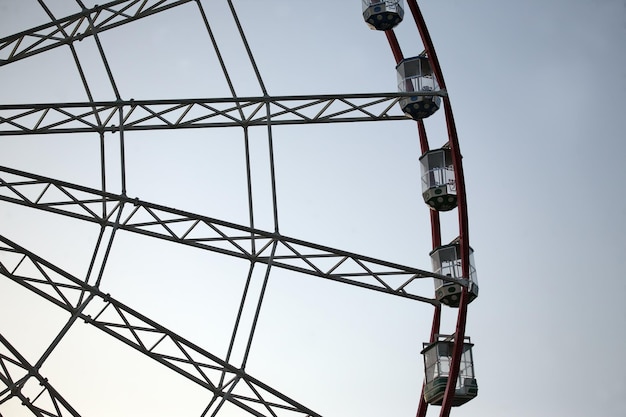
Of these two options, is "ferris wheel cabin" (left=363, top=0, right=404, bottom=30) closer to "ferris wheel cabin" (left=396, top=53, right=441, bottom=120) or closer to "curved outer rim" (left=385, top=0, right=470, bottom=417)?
"curved outer rim" (left=385, top=0, right=470, bottom=417)

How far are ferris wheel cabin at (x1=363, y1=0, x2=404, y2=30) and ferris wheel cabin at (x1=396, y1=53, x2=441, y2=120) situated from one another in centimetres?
104

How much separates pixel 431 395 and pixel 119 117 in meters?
9.36

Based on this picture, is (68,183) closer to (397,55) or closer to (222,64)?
(222,64)

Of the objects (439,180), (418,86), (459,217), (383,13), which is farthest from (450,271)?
(383,13)

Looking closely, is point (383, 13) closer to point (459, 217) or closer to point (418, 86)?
point (418, 86)

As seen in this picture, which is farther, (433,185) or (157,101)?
(433,185)

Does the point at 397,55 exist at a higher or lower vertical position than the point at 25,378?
higher

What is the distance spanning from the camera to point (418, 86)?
26.0 m

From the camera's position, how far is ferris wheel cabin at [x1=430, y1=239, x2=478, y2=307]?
24578mm

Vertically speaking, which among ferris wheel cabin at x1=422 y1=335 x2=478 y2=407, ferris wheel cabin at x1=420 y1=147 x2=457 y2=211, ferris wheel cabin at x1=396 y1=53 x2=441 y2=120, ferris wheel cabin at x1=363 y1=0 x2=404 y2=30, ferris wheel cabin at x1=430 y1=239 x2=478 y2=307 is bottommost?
ferris wheel cabin at x1=422 y1=335 x2=478 y2=407

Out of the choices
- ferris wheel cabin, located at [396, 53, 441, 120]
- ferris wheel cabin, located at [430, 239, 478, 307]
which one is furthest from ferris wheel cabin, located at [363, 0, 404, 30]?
ferris wheel cabin, located at [430, 239, 478, 307]

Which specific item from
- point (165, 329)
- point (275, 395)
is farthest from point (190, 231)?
point (275, 395)

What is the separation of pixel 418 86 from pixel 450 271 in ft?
14.7

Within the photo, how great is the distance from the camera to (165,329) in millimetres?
21047
